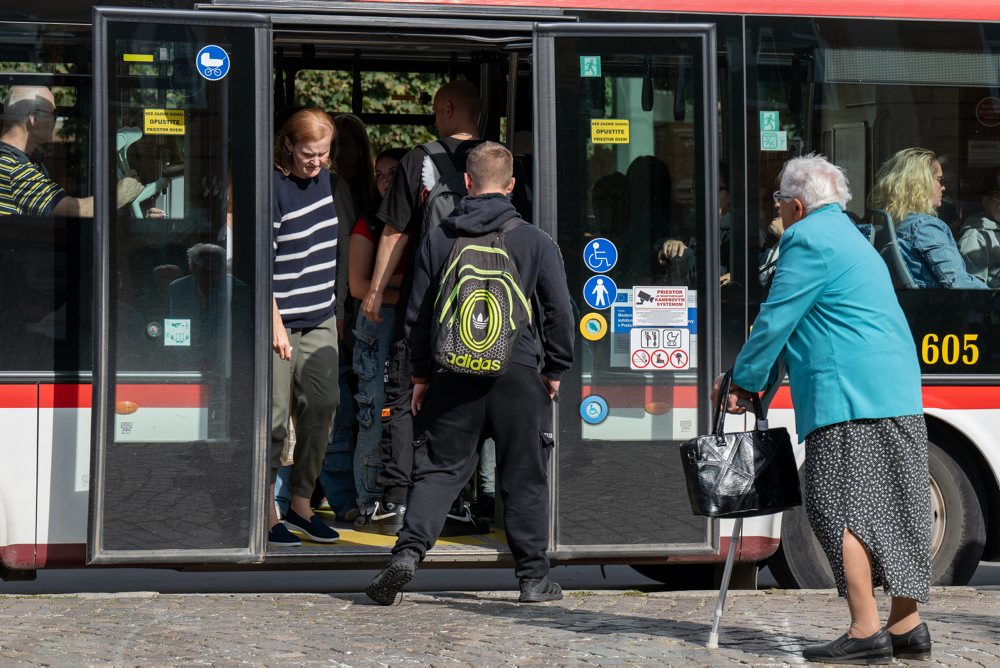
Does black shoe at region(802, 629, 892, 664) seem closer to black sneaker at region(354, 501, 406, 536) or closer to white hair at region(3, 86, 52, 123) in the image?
black sneaker at region(354, 501, 406, 536)

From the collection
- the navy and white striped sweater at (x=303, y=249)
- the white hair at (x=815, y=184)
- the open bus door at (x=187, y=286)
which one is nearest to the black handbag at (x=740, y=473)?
the white hair at (x=815, y=184)

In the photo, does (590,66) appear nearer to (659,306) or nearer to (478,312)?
(659,306)

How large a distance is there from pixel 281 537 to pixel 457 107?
2221 mm

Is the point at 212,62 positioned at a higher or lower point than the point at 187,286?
higher

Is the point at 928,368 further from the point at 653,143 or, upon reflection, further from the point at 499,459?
the point at 499,459

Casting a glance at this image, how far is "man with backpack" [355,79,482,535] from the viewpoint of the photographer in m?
7.23

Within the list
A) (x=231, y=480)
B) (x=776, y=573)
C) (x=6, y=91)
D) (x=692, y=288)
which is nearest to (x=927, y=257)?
(x=692, y=288)

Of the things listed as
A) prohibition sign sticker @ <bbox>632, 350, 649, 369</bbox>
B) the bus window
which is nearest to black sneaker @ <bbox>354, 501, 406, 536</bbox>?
prohibition sign sticker @ <bbox>632, 350, 649, 369</bbox>

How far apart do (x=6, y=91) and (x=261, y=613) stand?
2540 millimetres

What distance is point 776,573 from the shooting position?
7.50 m

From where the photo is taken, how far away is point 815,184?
17.9ft

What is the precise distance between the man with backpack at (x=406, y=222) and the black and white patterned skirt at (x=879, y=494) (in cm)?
245

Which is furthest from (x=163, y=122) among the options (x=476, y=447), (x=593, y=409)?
(x=593, y=409)

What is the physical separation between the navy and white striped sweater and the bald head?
66 centimetres
